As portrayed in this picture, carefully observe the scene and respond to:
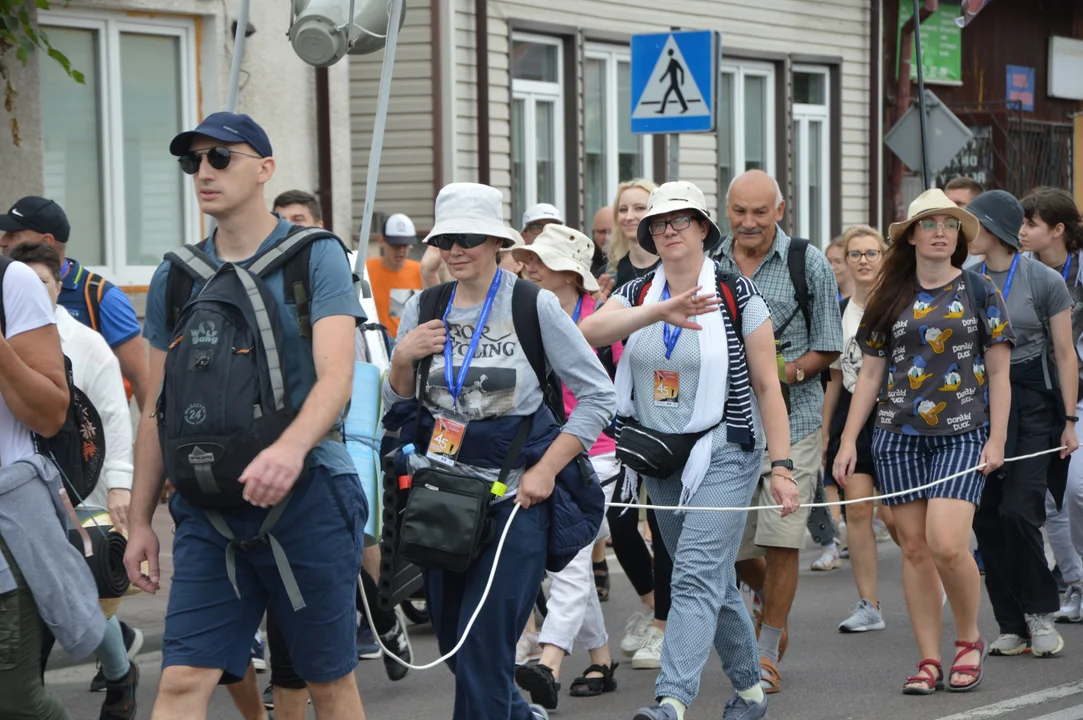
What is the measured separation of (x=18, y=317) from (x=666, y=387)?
95.0 inches

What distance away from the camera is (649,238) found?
6.42m

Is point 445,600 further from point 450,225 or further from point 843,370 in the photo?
point 843,370

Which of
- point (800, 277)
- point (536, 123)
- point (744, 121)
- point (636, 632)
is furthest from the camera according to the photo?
point (744, 121)

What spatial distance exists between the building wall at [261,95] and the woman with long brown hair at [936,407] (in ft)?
24.1

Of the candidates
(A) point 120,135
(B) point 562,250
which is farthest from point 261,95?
(B) point 562,250

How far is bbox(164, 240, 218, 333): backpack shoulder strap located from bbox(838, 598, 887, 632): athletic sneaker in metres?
4.77

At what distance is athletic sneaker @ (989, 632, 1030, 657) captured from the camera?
7.85 metres

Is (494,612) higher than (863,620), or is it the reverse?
(494,612)

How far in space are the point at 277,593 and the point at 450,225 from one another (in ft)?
4.21

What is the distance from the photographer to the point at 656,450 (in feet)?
20.0

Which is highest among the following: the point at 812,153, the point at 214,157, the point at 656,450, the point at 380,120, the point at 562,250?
the point at 812,153

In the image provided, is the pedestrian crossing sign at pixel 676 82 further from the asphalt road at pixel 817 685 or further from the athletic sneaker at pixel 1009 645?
the athletic sneaker at pixel 1009 645

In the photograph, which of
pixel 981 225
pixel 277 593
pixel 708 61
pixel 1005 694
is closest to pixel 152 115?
pixel 708 61

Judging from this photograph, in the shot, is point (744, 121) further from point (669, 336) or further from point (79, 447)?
point (79, 447)
